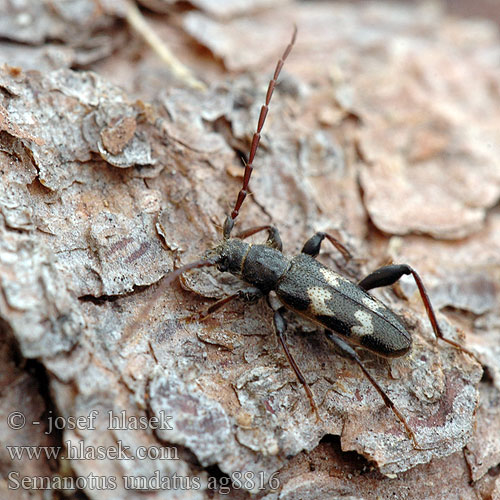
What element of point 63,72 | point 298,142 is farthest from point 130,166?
point 298,142

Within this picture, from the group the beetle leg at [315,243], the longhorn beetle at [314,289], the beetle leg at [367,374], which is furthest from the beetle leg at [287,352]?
the beetle leg at [315,243]

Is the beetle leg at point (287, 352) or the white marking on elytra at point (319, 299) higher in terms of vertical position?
the white marking on elytra at point (319, 299)

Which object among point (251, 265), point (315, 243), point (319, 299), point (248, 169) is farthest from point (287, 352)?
point (248, 169)

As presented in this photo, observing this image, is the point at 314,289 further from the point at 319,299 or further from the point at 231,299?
the point at 231,299

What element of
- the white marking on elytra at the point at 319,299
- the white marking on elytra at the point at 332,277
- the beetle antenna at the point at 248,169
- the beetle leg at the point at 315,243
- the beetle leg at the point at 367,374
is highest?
the beetle antenna at the point at 248,169

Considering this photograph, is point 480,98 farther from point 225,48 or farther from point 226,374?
point 226,374

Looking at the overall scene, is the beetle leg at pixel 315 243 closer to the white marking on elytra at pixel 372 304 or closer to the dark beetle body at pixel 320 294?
the dark beetle body at pixel 320 294

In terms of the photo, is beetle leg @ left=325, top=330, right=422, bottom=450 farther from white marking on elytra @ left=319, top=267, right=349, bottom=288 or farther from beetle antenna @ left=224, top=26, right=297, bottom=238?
beetle antenna @ left=224, top=26, right=297, bottom=238

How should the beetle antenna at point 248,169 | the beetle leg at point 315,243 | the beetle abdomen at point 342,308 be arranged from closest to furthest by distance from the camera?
the beetle abdomen at point 342,308 < the beetle antenna at point 248,169 < the beetle leg at point 315,243
